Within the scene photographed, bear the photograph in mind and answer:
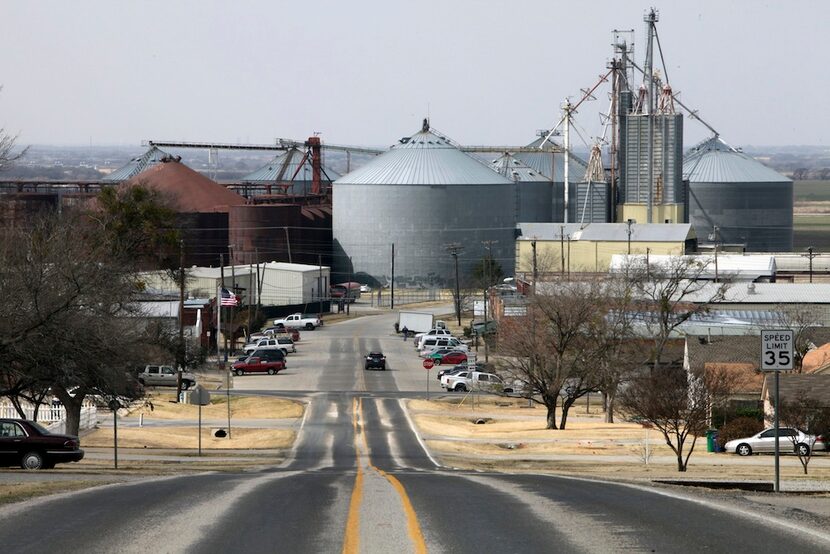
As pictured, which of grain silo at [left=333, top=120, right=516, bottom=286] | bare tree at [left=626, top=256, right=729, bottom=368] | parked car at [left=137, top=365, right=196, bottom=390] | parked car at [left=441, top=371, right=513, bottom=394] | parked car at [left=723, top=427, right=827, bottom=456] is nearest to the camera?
parked car at [left=723, top=427, right=827, bottom=456]

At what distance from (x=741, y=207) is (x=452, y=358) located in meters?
75.0

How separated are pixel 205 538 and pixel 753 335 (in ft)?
153

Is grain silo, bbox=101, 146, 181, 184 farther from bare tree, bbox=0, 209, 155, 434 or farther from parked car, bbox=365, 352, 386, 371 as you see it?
bare tree, bbox=0, 209, 155, 434

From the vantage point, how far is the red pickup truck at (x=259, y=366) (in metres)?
60.5

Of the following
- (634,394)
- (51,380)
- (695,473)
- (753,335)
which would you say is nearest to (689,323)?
(753,335)

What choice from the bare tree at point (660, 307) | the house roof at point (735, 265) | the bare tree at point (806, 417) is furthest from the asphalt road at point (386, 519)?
the house roof at point (735, 265)

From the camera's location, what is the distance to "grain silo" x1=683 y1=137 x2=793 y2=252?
424 feet

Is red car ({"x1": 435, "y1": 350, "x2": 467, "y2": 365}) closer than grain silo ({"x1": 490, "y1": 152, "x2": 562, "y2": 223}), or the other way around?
red car ({"x1": 435, "y1": 350, "x2": 467, "y2": 365})

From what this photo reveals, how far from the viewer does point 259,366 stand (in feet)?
199

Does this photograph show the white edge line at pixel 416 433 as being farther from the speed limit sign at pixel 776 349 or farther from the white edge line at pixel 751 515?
the white edge line at pixel 751 515

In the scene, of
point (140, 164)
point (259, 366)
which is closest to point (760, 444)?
point (259, 366)

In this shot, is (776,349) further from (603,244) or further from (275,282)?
(603,244)

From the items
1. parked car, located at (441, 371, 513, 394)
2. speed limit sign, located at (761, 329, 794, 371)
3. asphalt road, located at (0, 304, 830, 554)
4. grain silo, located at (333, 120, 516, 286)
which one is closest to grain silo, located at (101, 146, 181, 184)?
grain silo, located at (333, 120, 516, 286)

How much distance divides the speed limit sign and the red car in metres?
44.4
